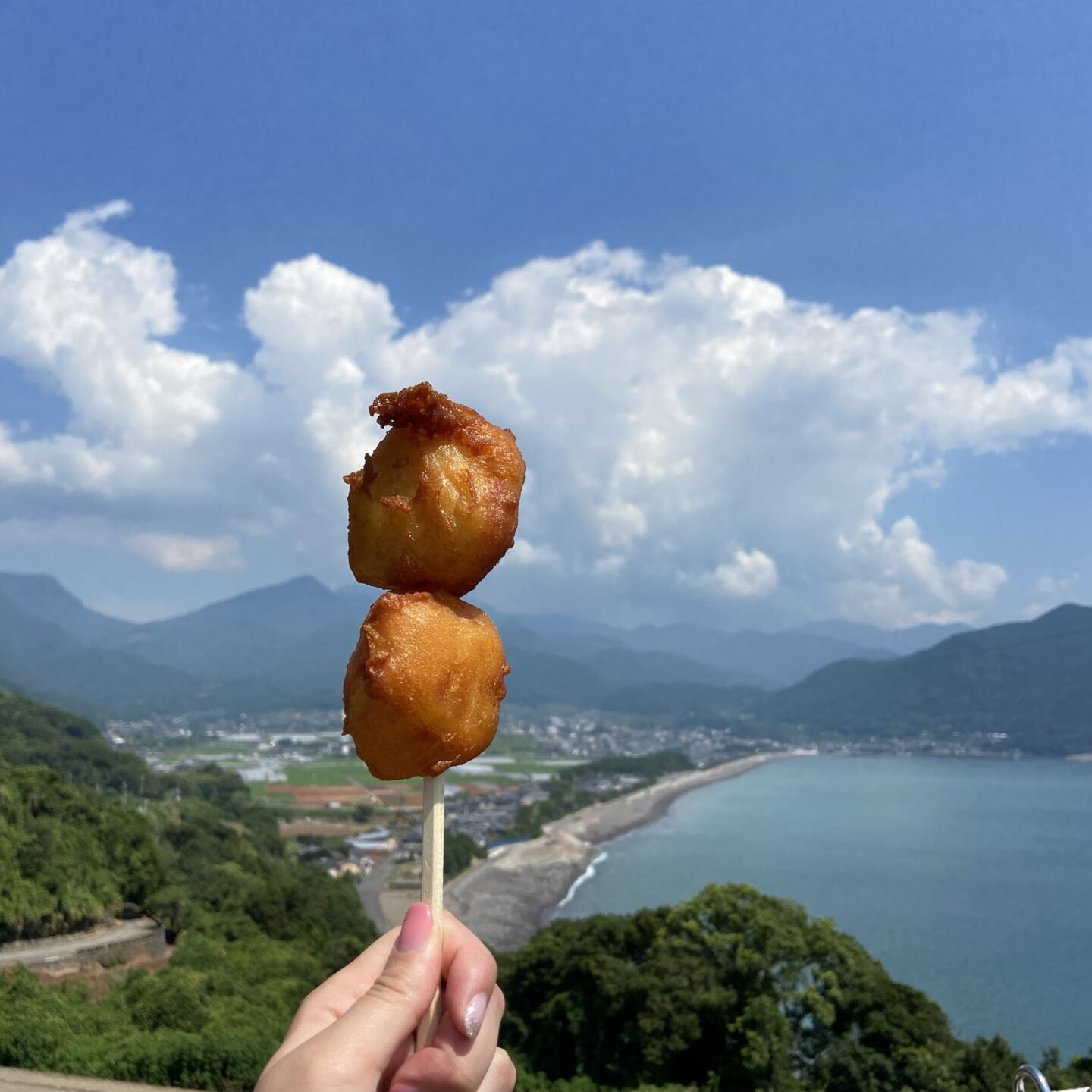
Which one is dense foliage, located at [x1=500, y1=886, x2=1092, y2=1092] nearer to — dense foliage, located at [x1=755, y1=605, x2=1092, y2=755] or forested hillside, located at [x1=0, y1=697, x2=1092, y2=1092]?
forested hillside, located at [x1=0, y1=697, x2=1092, y2=1092]

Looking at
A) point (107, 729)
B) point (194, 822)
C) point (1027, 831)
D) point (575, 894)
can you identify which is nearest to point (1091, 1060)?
point (575, 894)

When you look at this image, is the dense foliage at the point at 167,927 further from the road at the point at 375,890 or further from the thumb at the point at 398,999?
the thumb at the point at 398,999

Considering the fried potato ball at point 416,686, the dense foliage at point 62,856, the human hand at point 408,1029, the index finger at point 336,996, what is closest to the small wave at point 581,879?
the dense foliage at point 62,856

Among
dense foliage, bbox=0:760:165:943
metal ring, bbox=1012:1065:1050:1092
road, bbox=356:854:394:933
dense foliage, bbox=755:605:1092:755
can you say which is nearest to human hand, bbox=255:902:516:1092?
metal ring, bbox=1012:1065:1050:1092

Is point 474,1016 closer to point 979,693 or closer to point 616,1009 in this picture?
point 616,1009

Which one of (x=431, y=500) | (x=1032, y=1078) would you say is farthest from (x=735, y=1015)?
(x=431, y=500)
